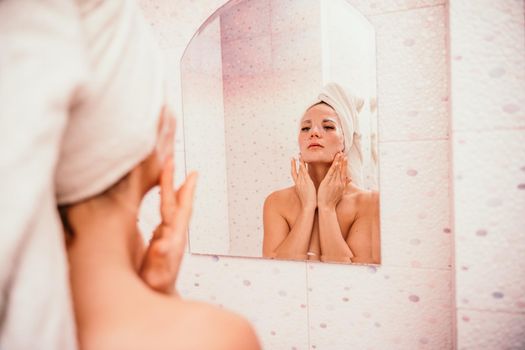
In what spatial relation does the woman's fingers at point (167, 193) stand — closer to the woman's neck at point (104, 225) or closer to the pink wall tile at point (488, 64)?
the woman's neck at point (104, 225)

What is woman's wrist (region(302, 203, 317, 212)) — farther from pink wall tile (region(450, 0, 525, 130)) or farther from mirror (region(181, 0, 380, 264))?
pink wall tile (region(450, 0, 525, 130))

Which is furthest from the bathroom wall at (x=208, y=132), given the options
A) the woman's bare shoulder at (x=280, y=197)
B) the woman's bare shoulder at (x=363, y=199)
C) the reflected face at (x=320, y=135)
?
the woman's bare shoulder at (x=363, y=199)

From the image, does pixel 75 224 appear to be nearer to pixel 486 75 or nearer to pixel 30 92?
pixel 30 92

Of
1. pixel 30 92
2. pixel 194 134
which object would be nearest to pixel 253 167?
pixel 194 134

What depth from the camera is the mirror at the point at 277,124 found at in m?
0.94

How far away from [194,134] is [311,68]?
41 cm

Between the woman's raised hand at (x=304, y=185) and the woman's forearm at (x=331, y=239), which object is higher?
the woman's raised hand at (x=304, y=185)

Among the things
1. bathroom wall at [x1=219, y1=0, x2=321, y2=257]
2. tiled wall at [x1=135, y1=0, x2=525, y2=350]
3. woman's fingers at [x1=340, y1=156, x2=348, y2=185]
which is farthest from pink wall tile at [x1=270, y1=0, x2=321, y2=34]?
woman's fingers at [x1=340, y1=156, x2=348, y2=185]

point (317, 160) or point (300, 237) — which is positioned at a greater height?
point (317, 160)

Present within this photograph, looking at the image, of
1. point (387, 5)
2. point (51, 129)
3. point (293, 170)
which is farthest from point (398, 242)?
point (51, 129)

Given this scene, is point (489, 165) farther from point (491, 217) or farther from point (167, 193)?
point (167, 193)

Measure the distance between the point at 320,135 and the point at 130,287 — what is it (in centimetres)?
67

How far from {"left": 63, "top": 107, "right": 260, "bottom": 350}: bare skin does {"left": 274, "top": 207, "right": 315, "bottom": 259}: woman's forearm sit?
1.78 feet

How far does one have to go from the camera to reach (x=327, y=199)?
100 centimetres
